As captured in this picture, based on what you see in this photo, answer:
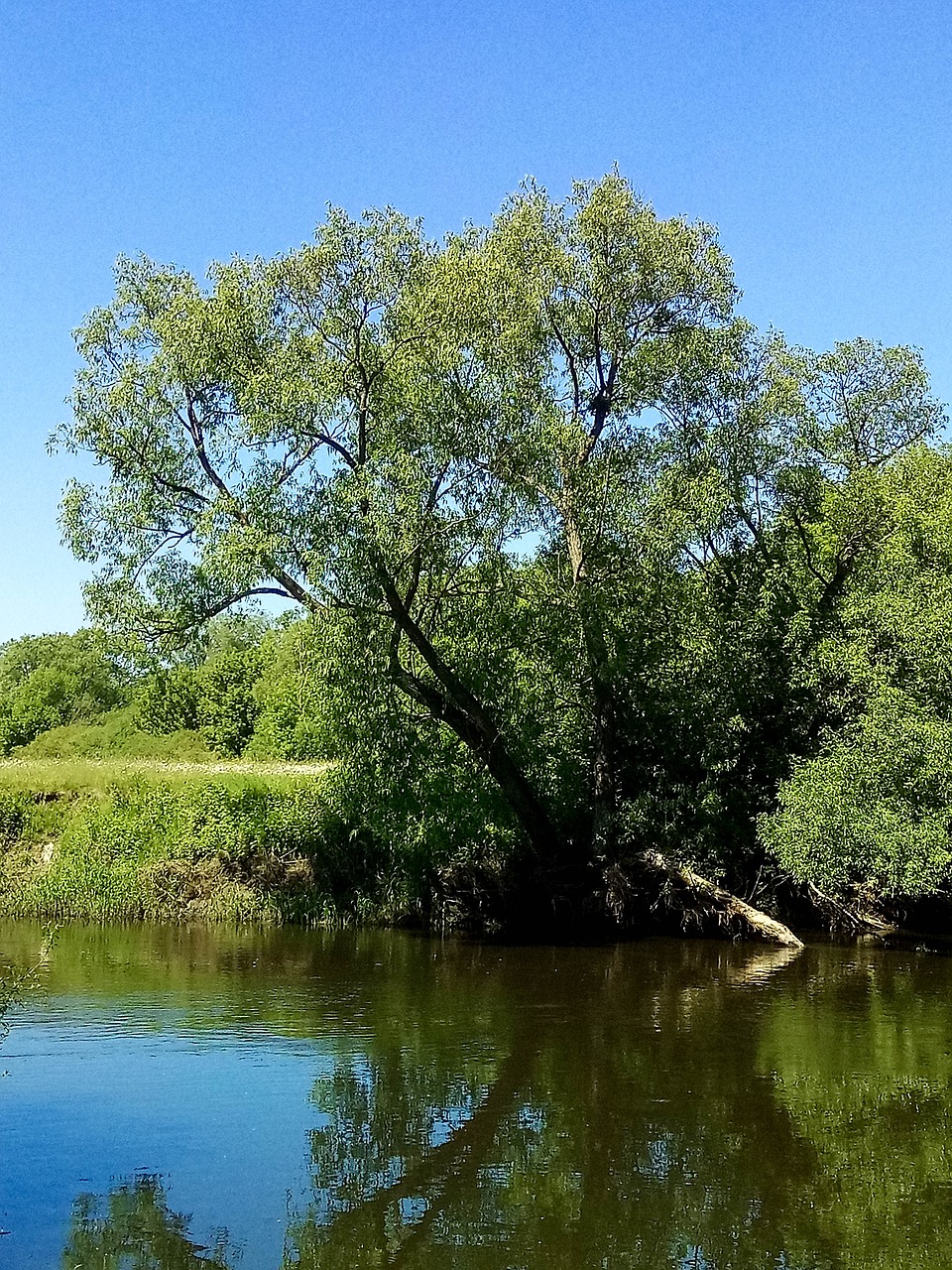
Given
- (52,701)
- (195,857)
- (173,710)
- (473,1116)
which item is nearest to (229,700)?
(173,710)

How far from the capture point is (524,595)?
21984mm

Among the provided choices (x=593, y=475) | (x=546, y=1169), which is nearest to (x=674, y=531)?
(x=593, y=475)

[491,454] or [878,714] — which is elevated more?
Result: [491,454]

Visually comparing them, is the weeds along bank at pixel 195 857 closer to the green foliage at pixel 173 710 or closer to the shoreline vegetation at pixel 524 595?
the shoreline vegetation at pixel 524 595

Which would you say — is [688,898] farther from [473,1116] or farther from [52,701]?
[52,701]

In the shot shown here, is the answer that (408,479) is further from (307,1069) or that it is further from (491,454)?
(307,1069)

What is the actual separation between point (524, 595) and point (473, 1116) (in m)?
11.5

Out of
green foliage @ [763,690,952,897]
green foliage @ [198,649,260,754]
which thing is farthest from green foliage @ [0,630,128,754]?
green foliage @ [763,690,952,897]

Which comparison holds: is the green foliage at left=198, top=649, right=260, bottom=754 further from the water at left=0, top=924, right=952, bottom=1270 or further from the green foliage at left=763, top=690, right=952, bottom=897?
the green foliage at left=763, top=690, right=952, bottom=897

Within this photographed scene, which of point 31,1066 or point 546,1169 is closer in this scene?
point 546,1169

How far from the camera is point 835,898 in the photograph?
23078 millimetres

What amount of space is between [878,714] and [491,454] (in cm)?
782

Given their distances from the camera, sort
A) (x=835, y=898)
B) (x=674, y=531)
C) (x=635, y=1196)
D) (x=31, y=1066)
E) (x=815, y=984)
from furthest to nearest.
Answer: (x=835, y=898), (x=674, y=531), (x=815, y=984), (x=31, y=1066), (x=635, y=1196)

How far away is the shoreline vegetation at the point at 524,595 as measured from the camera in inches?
774
